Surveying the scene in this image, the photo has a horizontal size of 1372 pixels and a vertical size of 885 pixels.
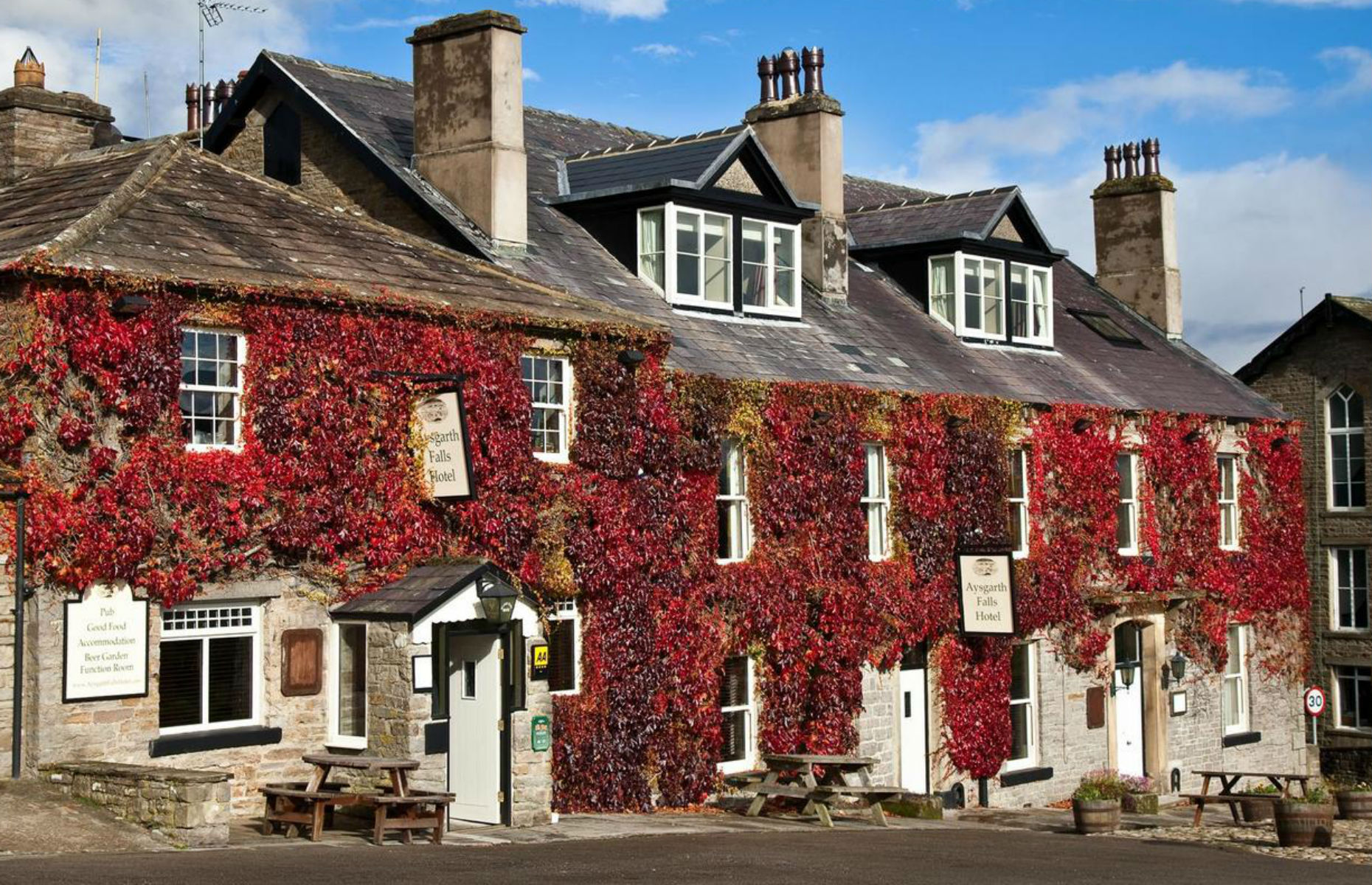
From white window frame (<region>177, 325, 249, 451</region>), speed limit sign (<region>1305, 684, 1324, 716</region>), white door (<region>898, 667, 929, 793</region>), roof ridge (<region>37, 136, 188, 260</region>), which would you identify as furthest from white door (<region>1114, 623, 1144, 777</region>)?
roof ridge (<region>37, 136, 188, 260</region>)

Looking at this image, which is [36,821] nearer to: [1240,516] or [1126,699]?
[1126,699]

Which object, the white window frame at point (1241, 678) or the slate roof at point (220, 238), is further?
the white window frame at point (1241, 678)

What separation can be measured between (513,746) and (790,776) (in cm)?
533

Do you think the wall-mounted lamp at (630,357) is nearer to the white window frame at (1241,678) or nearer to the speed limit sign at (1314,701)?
the white window frame at (1241,678)

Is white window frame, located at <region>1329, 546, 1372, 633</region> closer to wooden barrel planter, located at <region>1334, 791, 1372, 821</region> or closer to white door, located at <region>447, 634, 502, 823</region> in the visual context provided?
wooden barrel planter, located at <region>1334, 791, 1372, 821</region>

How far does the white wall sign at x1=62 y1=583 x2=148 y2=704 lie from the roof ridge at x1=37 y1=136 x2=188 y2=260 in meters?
3.58

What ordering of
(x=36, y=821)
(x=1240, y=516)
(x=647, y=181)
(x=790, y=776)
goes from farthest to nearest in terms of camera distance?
(x=1240, y=516) < (x=647, y=181) < (x=790, y=776) < (x=36, y=821)

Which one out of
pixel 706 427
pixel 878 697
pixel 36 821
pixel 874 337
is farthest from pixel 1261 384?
pixel 36 821

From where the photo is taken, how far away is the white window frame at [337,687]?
2209cm

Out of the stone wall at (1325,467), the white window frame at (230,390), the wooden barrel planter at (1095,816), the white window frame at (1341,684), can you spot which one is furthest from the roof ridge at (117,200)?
the white window frame at (1341,684)

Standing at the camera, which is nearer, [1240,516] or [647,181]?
[647,181]

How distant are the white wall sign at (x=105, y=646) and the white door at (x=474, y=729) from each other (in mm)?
3653

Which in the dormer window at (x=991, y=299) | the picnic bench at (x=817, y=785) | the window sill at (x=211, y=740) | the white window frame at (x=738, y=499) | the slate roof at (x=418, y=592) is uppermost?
the dormer window at (x=991, y=299)

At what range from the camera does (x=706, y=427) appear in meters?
27.0
